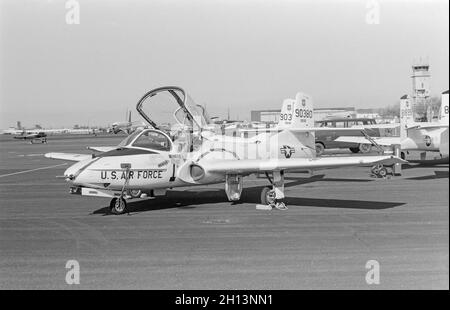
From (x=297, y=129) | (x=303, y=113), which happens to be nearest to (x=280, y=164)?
(x=297, y=129)

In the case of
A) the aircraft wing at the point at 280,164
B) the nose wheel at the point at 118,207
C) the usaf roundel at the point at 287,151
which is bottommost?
the nose wheel at the point at 118,207

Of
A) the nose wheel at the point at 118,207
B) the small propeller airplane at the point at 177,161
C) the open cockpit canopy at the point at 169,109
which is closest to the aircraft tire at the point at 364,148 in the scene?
the small propeller airplane at the point at 177,161

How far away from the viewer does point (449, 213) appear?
12.1ft

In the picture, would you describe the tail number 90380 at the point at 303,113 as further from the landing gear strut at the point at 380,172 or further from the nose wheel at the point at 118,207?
the nose wheel at the point at 118,207

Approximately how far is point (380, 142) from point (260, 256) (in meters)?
19.2

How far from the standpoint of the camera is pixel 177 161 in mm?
12336

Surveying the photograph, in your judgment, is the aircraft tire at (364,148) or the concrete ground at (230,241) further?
the aircraft tire at (364,148)

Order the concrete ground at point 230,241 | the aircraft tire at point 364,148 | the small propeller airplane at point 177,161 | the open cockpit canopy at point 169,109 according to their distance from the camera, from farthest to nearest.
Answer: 1. the aircraft tire at point 364,148
2. the open cockpit canopy at point 169,109
3. the small propeller airplane at point 177,161
4. the concrete ground at point 230,241

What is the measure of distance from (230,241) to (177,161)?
408cm

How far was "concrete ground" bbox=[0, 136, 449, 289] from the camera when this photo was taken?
21.1ft

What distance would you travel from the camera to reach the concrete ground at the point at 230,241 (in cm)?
643

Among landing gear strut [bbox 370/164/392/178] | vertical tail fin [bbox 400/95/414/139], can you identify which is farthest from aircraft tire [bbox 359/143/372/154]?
landing gear strut [bbox 370/164/392/178]

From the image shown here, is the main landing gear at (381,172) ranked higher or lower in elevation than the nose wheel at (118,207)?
lower

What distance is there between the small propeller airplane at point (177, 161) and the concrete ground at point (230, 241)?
68cm
